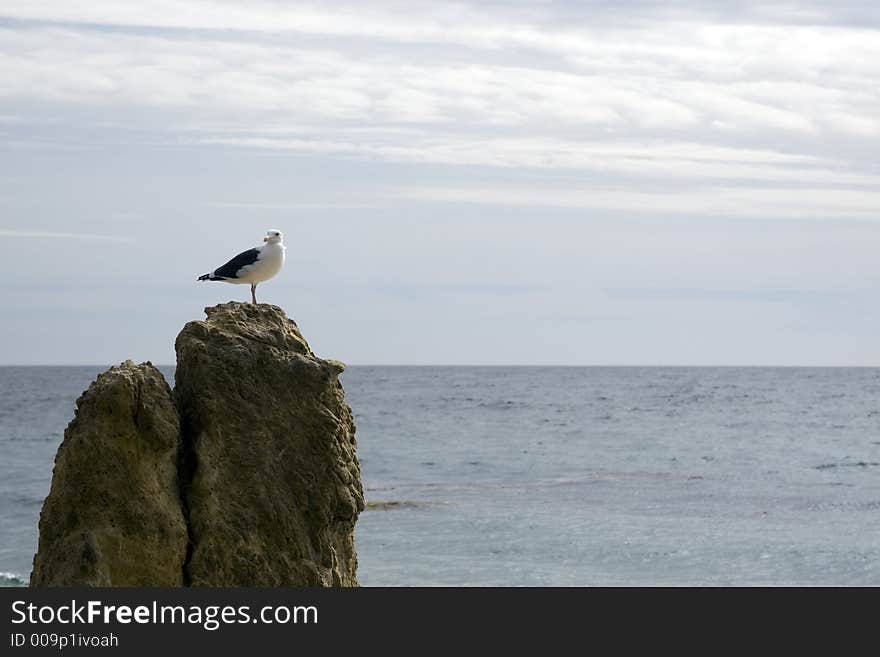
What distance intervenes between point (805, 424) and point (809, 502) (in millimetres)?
32136

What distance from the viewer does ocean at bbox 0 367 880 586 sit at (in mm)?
24797

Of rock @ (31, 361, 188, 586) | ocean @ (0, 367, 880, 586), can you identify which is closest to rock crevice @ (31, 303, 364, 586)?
rock @ (31, 361, 188, 586)

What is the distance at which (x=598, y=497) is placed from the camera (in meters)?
35.0

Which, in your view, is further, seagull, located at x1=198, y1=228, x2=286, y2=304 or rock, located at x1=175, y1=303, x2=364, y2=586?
seagull, located at x1=198, y1=228, x2=286, y2=304

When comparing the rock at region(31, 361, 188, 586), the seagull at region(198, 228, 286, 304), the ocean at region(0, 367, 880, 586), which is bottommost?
the rock at region(31, 361, 188, 586)

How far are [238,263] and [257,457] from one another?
2.65 m

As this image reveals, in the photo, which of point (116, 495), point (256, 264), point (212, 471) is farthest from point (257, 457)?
point (256, 264)

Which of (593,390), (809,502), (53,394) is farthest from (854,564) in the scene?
(593,390)

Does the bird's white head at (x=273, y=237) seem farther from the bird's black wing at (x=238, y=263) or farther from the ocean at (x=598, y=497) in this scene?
the ocean at (x=598, y=497)

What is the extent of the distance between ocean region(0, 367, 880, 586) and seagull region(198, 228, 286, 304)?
1230 cm

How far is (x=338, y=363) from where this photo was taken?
10.0m

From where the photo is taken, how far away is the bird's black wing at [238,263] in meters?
11.5

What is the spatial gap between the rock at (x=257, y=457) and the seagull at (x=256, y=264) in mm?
1670

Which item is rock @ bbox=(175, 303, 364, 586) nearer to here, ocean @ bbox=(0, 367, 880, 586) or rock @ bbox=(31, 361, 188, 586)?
rock @ bbox=(31, 361, 188, 586)
